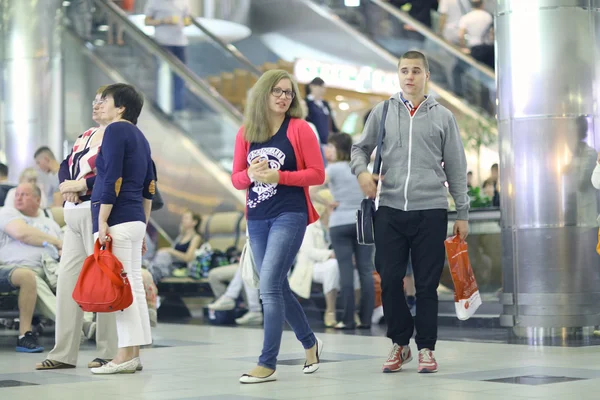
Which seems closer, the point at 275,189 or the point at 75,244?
the point at 275,189

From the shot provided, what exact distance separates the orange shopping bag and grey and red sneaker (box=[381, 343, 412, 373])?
37cm

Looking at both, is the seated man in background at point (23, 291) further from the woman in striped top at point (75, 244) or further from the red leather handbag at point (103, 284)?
the red leather handbag at point (103, 284)

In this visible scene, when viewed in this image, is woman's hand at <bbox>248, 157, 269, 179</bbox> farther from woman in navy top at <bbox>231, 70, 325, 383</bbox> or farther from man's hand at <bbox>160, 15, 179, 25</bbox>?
man's hand at <bbox>160, 15, 179, 25</bbox>

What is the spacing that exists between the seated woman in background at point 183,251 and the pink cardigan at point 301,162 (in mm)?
6435

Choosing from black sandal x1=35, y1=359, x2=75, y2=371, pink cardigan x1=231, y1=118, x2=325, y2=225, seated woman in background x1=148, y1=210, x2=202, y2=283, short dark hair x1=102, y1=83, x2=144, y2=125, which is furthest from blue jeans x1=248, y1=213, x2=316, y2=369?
seated woman in background x1=148, y1=210, x2=202, y2=283

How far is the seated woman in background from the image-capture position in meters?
12.4

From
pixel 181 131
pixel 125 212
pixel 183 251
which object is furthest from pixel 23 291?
pixel 181 131

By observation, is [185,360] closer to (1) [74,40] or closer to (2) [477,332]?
(2) [477,332]

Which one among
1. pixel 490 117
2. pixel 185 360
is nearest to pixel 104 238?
pixel 185 360

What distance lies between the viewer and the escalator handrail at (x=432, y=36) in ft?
53.1

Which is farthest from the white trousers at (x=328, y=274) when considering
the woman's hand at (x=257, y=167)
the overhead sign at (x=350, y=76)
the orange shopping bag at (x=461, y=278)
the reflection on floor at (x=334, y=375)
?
the overhead sign at (x=350, y=76)

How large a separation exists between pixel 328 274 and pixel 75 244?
423cm

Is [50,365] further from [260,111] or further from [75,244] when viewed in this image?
[260,111]

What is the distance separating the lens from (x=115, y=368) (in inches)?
238
